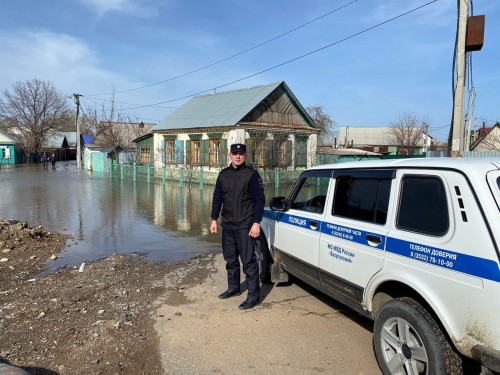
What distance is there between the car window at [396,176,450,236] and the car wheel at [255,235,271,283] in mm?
2500

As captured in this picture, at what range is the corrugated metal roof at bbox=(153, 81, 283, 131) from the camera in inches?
899

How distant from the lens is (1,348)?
363 cm

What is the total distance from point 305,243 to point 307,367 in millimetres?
1351

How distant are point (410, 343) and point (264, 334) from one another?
1.56 meters

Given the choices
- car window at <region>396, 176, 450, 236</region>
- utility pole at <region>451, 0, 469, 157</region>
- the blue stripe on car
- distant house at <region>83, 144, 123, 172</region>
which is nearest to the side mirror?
the blue stripe on car

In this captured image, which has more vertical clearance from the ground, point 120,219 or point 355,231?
point 355,231

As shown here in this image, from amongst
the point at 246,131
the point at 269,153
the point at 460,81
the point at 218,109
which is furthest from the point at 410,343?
the point at 218,109

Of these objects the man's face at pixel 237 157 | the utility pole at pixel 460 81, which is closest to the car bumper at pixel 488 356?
the man's face at pixel 237 157

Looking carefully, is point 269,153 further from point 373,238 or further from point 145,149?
point 373,238

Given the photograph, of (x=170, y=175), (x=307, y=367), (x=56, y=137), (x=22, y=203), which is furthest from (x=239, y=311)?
(x=56, y=137)

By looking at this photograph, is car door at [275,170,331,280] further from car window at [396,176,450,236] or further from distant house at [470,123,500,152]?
distant house at [470,123,500,152]

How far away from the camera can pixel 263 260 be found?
5.48 m

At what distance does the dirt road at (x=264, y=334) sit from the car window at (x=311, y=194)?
122cm

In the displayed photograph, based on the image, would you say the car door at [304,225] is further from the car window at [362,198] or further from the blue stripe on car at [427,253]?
the car window at [362,198]
